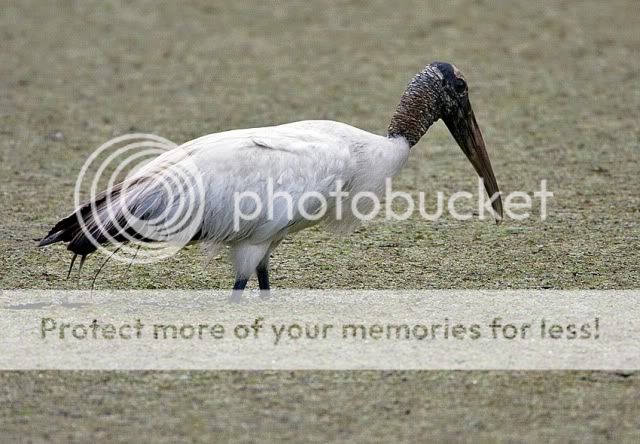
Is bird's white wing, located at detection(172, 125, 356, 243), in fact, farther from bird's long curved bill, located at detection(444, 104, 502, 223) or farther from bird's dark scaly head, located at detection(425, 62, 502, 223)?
bird's long curved bill, located at detection(444, 104, 502, 223)

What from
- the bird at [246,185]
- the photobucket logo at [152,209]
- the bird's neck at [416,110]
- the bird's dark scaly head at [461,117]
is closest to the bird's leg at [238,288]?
the bird at [246,185]

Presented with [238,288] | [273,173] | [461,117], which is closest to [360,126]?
[461,117]

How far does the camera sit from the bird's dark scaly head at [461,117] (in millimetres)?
8039

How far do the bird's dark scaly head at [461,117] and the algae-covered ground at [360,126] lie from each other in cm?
60

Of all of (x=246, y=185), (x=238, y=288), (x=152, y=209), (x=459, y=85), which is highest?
(x=459, y=85)

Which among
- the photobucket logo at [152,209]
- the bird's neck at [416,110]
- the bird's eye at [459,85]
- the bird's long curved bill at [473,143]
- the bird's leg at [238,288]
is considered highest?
the bird's eye at [459,85]

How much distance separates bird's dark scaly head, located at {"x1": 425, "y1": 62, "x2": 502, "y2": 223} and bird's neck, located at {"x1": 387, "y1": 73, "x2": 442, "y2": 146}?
0.23ft

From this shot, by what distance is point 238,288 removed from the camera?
7.54 meters

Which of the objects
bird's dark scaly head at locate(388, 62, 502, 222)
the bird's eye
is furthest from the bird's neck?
the bird's eye

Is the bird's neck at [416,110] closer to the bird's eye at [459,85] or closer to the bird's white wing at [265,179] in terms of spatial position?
the bird's eye at [459,85]

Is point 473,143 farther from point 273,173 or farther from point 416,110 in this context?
point 273,173

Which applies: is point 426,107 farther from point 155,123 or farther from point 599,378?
point 155,123

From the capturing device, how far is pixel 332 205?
297 inches

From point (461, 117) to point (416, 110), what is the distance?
487 mm
